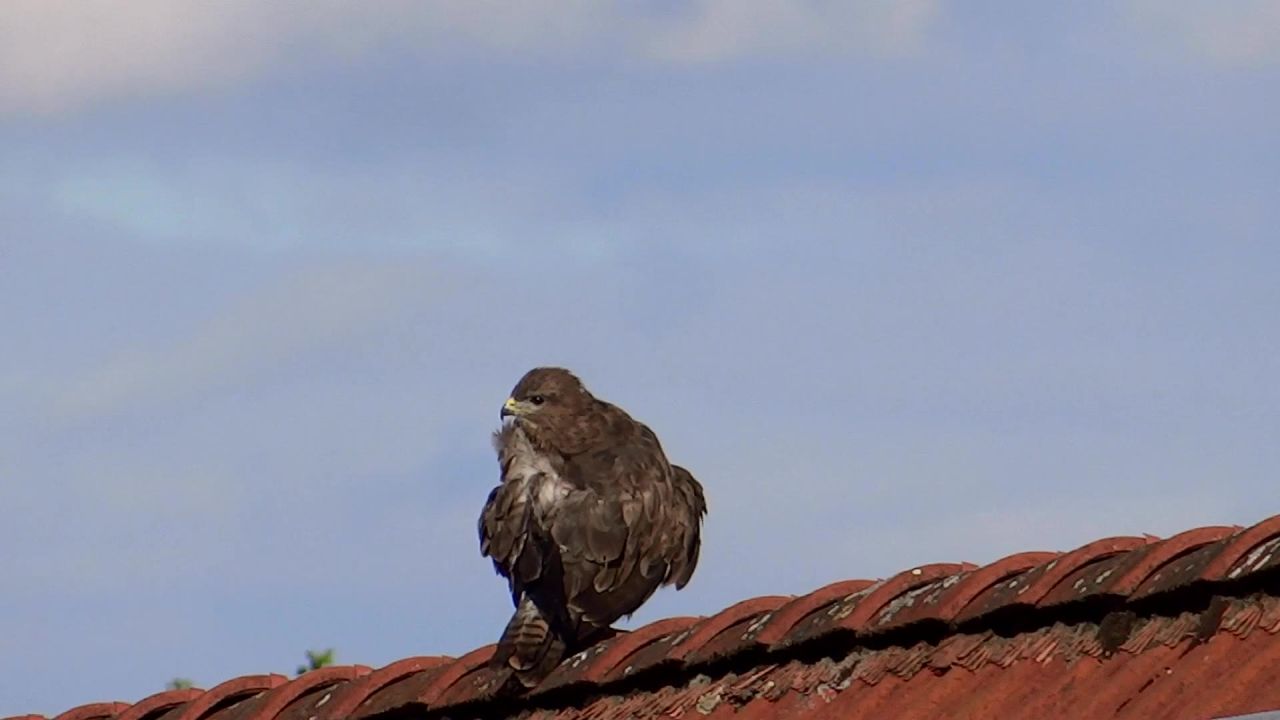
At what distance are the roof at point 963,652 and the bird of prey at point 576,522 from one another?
0.30 m

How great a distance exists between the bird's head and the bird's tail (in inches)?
65.6

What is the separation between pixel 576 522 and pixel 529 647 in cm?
101

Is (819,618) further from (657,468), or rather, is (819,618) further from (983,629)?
(657,468)

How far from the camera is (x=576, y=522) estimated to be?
9531mm

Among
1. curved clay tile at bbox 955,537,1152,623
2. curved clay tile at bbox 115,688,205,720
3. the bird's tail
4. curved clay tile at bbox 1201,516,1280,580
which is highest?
curved clay tile at bbox 115,688,205,720

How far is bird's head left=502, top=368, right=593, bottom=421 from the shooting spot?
412 inches

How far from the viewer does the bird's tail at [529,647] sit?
336 inches

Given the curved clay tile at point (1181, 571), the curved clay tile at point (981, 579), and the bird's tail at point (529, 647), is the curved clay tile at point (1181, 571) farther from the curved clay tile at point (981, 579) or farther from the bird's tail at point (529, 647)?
the bird's tail at point (529, 647)

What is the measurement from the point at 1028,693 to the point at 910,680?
0.57m

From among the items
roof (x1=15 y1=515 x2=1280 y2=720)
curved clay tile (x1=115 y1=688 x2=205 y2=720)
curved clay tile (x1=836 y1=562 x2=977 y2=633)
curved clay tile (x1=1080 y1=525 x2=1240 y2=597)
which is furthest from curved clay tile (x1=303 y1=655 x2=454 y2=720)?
curved clay tile (x1=1080 y1=525 x2=1240 y2=597)

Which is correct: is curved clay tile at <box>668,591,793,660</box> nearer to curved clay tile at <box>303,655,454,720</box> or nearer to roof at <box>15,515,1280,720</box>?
roof at <box>15,515,1280,720</box>

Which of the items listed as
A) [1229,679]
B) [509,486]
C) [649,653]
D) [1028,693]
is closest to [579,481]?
[509,486]

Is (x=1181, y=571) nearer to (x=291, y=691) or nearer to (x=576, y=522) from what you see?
(x=576, y=522)

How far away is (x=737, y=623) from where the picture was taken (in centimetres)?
804
